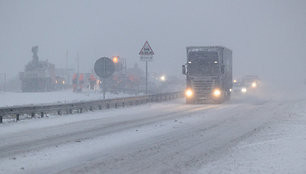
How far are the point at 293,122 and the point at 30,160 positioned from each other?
12092 mm

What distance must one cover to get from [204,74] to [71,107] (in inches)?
466

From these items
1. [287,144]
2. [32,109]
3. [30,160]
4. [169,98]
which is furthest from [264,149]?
[169,98]

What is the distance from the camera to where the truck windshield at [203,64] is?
3212cm

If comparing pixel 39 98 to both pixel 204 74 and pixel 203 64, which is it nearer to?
pixel 203 64

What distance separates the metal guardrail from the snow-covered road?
279 centimetres

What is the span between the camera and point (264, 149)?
1109 centimetres

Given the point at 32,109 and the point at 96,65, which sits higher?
the point at 96,65

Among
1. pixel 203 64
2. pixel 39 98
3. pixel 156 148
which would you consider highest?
pixel 203 64

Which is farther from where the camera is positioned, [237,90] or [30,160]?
[237,90]

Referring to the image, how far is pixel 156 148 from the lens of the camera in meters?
11.5

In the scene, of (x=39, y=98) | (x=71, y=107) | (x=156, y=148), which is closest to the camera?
(x=156, y=148)

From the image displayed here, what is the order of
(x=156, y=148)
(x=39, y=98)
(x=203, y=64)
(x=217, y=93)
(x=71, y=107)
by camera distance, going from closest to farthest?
(x=156, y=148) < (x=71, y=107) < (x=217, y=93) < (x=203, y=64) < (x=39, y=98)

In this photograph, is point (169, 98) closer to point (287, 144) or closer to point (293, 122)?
point (293, 122)

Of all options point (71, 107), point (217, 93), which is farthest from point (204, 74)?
point (71, 107)
